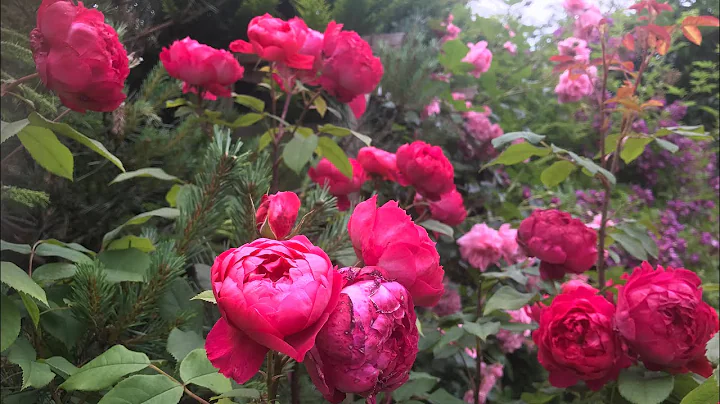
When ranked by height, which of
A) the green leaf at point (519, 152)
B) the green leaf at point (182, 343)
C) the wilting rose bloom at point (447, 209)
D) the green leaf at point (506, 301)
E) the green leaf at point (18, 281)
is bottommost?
the green leaf at point (506, 301)

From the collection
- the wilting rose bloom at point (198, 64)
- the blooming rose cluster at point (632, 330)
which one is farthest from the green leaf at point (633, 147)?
the wilting rose bloom at point (198, 64)

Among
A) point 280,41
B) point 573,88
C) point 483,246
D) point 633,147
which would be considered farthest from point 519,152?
point 573,88

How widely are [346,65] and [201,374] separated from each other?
20.6 inches

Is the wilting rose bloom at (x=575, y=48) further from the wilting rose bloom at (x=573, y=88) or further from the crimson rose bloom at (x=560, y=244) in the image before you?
the crimson rose bloom at (x=560, y=244)

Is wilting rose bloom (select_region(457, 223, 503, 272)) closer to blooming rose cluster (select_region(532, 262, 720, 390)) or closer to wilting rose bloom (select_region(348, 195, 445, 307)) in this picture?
blooming rose cluster (select_region(532, 262, 720, 390))

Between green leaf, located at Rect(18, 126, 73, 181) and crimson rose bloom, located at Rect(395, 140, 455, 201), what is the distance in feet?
1.57

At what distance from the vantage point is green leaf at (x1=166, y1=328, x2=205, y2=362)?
18.8 inches

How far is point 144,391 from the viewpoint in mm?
386

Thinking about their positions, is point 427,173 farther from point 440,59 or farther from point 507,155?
point 440,59

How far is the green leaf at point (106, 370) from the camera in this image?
408mm

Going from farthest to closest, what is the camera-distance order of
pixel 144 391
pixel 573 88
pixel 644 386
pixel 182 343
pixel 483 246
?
1. pixel 573 88
2. pixel 483 246
3. pixel 644 386
4. pixel 182 343
5. pixel 144 391

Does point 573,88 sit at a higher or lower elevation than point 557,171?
lower

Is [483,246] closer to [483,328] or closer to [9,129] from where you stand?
[483,328]

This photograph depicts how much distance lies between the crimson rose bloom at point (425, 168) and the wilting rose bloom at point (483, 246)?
313 mm
